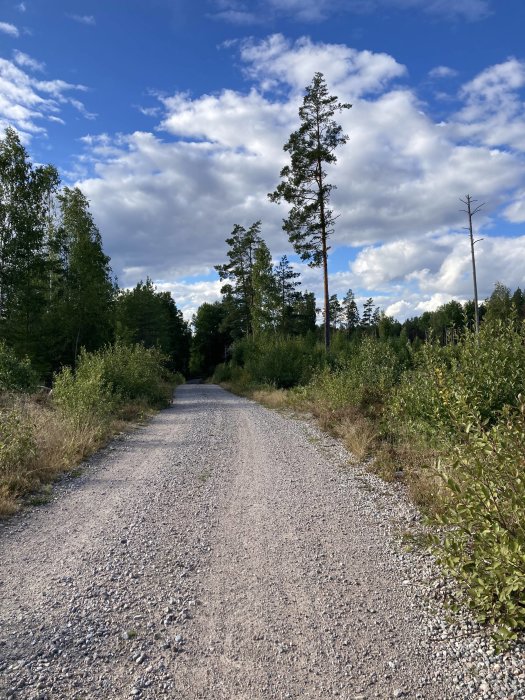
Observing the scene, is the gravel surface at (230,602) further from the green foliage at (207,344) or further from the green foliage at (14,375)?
the green foliage at (207,344)

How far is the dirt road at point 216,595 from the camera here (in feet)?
8.63

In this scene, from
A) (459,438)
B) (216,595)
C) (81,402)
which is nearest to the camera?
(216,595)

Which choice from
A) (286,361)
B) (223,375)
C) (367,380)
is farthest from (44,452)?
(223,375)

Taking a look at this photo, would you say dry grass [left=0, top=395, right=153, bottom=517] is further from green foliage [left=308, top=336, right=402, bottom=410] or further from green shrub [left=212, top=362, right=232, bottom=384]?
green shrub [left=212, top=362, right=232, bottom=384]

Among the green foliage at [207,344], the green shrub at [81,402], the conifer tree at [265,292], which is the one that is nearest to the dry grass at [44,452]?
the green shrub at [81,402]

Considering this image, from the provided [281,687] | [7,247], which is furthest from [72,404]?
[7,247]

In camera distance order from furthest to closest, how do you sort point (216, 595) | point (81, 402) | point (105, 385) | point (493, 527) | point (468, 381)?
point (105, 385) < point (81, 402) < point (468, 381) < point (216, 595) < point (493, 527)

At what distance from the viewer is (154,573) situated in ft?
12.8

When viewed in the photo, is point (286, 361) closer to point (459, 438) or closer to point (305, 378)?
point (305, 378)

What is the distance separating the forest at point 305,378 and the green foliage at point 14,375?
0.16 feet

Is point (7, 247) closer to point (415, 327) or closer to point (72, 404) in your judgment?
point (72, 404)

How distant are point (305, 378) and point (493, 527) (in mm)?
19068

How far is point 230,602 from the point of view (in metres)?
3.45

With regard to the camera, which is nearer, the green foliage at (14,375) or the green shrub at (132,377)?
the green foliage at (14,375)
